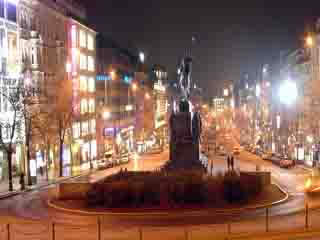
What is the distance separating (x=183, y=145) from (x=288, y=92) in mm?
71368

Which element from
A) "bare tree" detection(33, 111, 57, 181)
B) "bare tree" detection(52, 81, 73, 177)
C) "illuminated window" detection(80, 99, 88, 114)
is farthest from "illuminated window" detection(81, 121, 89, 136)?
"bare tree" detection(33, 111, 57, 181)

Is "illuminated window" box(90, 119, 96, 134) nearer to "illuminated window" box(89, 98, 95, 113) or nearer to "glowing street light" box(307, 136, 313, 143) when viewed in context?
"illuminated window" box(89, 98, 95, 113)

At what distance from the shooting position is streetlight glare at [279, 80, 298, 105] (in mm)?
102425

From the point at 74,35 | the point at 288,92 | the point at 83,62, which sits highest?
the point at 74,35

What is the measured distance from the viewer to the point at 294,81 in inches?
4087

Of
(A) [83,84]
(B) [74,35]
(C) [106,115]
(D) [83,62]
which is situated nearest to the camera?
(B) [74,35]

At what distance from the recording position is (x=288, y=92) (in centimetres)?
10700

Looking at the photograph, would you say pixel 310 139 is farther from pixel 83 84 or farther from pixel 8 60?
pixel 8 60

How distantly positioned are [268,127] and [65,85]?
3254 inches

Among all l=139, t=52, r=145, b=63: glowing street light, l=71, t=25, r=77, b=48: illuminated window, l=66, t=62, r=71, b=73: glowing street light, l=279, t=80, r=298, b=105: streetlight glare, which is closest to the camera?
l=66, t=62, r=71, b=73: glowing street light

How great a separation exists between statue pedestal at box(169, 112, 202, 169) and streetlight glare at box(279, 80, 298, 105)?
212 ft

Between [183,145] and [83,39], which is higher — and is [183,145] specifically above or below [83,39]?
below

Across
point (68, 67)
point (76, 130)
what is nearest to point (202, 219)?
point (68, 67)

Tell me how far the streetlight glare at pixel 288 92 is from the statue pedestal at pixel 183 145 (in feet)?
212
